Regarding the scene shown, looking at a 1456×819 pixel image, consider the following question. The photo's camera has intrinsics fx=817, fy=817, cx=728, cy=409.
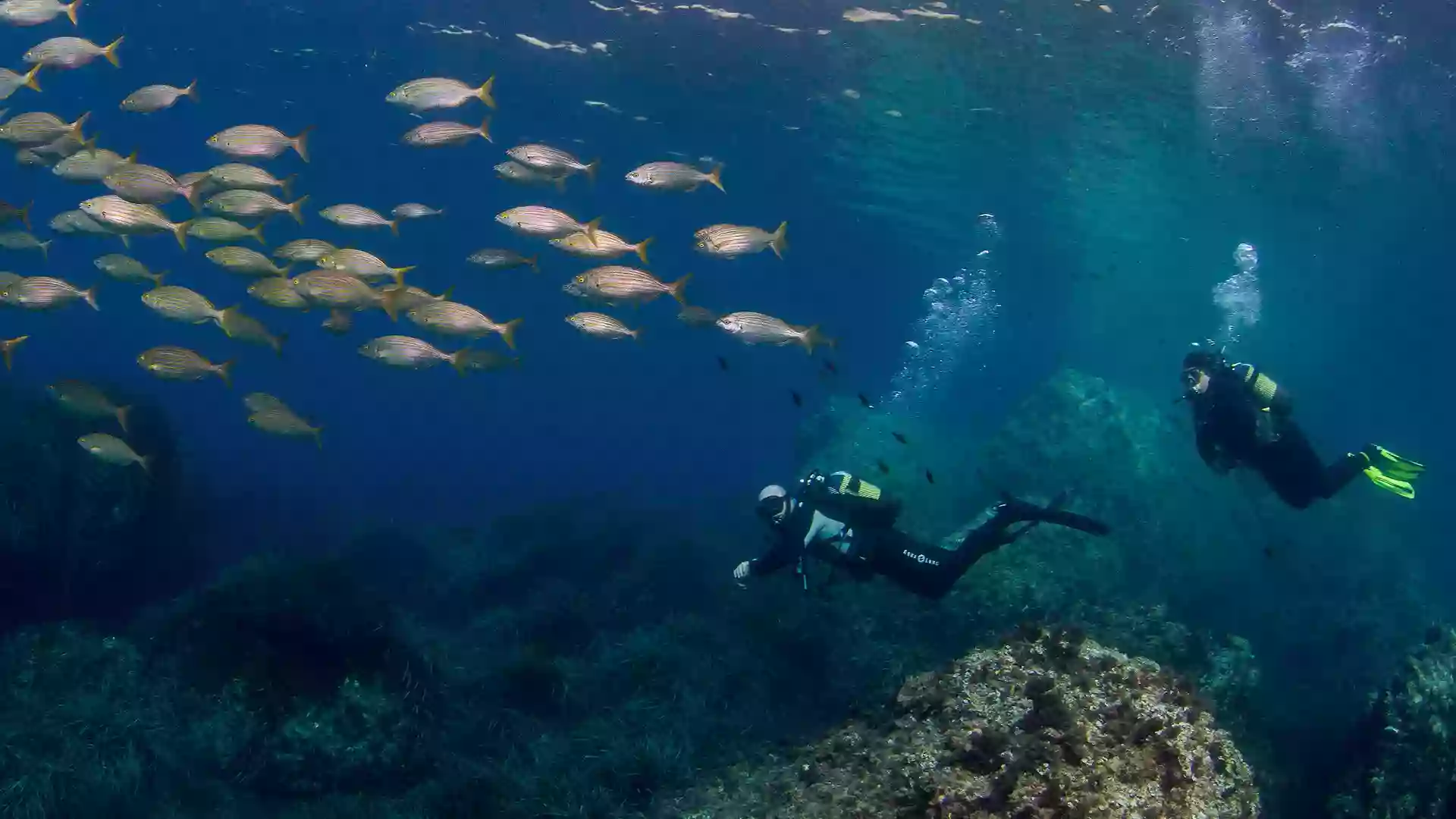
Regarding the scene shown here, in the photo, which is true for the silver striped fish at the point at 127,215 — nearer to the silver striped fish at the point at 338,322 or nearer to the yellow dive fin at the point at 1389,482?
the silver striped fish at the point at 338,322

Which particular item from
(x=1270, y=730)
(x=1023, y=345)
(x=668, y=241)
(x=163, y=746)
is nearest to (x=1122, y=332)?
(x=1023, y=345)

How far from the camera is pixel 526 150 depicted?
10.2m

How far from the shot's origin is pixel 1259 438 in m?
9.99

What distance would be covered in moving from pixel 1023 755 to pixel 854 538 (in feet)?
14.6

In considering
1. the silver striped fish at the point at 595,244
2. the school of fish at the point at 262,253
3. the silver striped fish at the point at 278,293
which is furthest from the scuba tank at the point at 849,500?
the silver striped fish at the point at 278,293

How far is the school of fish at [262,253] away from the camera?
8.99 metres

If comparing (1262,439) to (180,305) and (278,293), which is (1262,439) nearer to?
(278,293)

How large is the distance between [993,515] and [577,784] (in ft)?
19.4

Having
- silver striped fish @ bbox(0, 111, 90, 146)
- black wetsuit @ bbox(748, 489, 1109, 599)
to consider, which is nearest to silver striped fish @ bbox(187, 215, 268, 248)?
silver striped fish @ bbox(0, 111, 90, 146)

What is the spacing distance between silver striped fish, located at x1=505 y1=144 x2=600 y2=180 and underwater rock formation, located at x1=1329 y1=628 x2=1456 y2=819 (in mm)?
10103

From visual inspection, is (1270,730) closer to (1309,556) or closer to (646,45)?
(1309,556)

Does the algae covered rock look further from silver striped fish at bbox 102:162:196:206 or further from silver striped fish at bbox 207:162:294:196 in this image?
silver striped fish at bbox 102:162:196:206

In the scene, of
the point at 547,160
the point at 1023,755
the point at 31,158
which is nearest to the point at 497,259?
the point at 547,160

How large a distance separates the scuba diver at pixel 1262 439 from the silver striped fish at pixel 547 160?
26.3 feet
